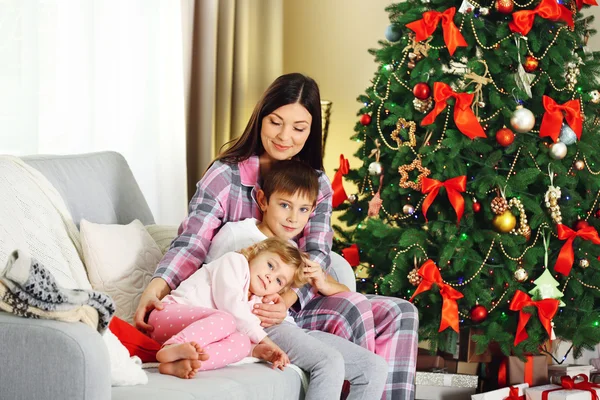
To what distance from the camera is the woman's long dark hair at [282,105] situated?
104 inches

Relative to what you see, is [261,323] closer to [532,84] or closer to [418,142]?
[418,142]

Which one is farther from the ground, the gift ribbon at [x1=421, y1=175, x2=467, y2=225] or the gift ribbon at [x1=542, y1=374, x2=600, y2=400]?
the gift ribbon at [x1=421, y1=175, x2=467, y2=225]

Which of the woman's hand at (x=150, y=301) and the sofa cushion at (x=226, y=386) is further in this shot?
the woman's hand at (x=150, y=301)

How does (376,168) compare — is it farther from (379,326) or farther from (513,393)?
(513,393)

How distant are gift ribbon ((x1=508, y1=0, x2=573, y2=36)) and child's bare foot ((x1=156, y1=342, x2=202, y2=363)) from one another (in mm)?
1831

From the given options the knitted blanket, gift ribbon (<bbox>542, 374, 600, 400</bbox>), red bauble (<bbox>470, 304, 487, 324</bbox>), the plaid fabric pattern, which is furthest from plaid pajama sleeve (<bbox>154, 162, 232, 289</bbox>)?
gift ribbon (<bbox>542, 374, 600, 400</bbox>)

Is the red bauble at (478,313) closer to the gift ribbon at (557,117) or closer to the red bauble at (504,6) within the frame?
the gift ribbon at (557,117)

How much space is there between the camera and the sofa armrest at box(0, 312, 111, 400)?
4.99 ft

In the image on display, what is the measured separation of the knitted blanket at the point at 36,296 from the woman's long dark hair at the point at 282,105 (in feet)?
3.63

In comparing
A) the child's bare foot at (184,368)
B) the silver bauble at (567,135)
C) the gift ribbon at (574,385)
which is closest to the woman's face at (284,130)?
the child's bare foot at (184,368)

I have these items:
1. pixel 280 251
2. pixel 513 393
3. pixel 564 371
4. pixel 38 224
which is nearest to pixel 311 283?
pixel 280 251

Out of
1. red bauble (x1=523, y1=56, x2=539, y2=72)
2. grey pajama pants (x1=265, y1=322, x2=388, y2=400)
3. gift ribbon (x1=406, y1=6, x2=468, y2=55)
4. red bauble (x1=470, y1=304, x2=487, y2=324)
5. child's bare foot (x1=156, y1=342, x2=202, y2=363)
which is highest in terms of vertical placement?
gift ribbon (x1=406, y1=6, x2=468, y2=55)

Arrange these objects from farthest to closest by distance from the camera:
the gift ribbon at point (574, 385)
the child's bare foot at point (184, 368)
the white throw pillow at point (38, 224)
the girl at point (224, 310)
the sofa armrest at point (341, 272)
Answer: the gift ribbon at point (574, 385) → the sofa armrest at point (341, 272) → the white throw pillow at point (38, 224) → the girl at point (224, 310) → the child's bare foot at point (184, 368)

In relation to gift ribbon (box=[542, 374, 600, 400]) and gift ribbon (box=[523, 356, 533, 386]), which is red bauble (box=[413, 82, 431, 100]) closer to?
gift ribbon (box=[523, 356, 533, 386])
